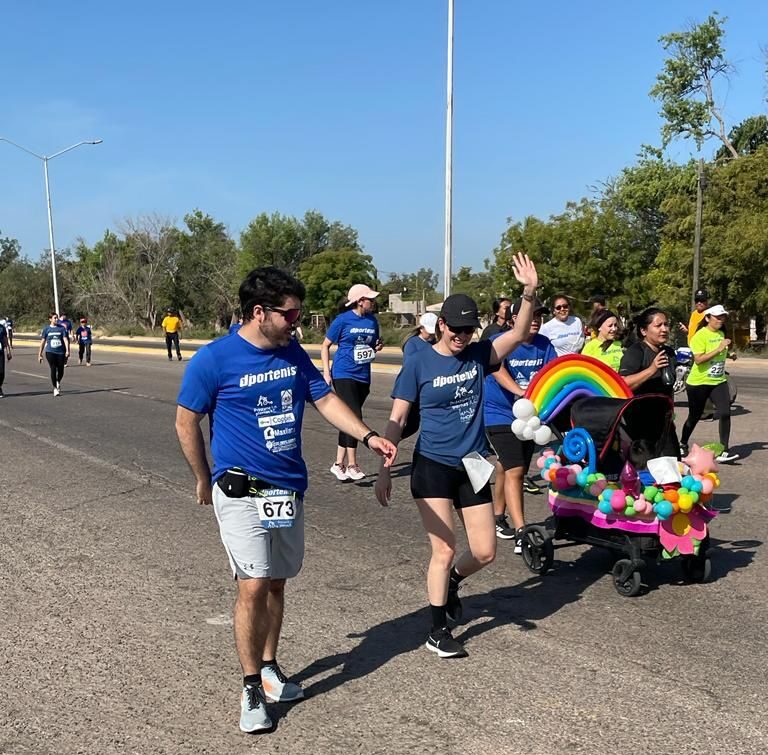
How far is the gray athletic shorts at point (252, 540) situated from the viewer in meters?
3.58

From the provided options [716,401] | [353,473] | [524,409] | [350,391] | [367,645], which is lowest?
[353,473]

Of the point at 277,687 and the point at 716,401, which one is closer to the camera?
the point at 277,687

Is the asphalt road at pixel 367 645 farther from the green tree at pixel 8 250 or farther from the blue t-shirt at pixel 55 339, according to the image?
the green tree at pixel 8 250

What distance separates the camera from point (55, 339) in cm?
1812

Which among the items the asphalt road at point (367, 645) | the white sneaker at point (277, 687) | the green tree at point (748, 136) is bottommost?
the asphalt road at point (367, 645)

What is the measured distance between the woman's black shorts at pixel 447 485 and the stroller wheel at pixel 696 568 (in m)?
1.67

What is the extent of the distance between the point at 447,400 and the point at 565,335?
480 centimetres

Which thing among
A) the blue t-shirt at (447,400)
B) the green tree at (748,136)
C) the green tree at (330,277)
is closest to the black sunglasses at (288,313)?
the blue t-shirt at (447,400)

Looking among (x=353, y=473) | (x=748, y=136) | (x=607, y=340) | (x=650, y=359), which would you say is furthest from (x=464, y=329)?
(x=748, y=136)

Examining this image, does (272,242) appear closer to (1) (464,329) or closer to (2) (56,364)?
(2) (56,364)

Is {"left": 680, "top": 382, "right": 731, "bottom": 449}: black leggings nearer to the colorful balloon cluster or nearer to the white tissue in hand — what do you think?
the colorful balloon cluster

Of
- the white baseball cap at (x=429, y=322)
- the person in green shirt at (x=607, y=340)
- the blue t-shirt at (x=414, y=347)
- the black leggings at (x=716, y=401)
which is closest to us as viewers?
the blue t-shirt at (x=414, y=347)

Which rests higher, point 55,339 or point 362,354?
point 362,354

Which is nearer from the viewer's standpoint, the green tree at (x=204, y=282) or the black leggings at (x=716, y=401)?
the black leggings at (x=716, y=401)
